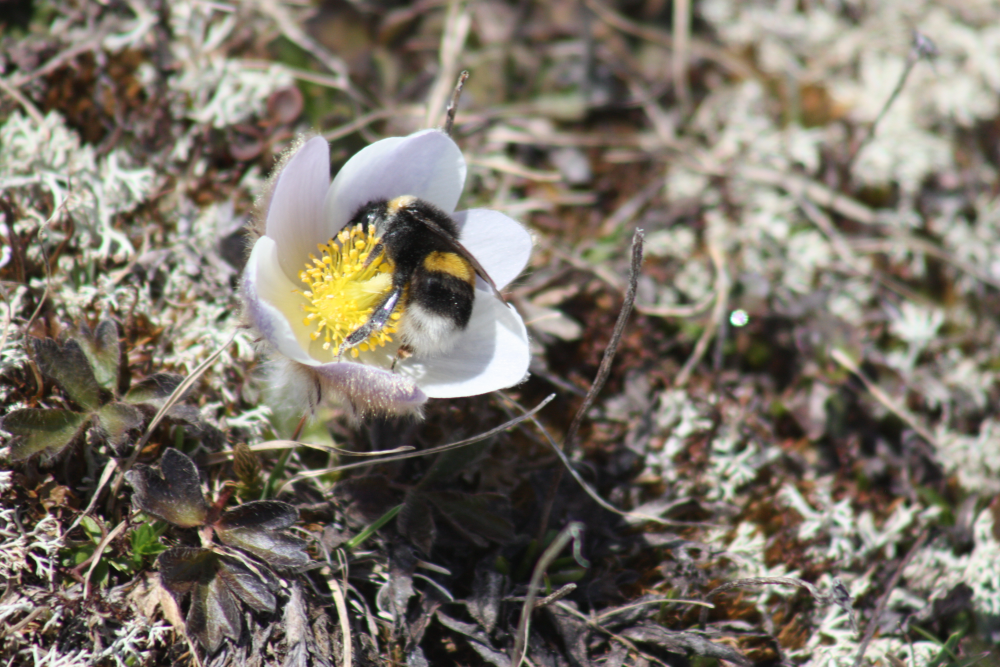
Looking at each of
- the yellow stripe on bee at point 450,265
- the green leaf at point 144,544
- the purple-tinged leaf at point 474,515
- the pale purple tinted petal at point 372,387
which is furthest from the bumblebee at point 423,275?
the green leaf at point 144,544

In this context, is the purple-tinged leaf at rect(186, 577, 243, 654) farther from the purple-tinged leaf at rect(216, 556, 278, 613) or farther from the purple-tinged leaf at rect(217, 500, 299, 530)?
the purple-tinged leaf at rect(217, 500, 299, 530)

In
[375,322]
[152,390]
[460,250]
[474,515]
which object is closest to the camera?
[460,250]

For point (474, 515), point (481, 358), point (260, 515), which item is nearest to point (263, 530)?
point (260, 515)

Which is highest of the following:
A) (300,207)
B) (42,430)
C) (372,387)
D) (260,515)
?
(300,207)

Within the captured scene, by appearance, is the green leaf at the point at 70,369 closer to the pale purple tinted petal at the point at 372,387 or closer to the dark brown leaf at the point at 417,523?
the pale purple tinted petal at the point at 372,387

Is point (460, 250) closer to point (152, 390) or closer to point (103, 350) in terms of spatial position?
point (152, 390)

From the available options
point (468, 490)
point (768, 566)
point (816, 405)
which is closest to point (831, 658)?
point (768, 566)
